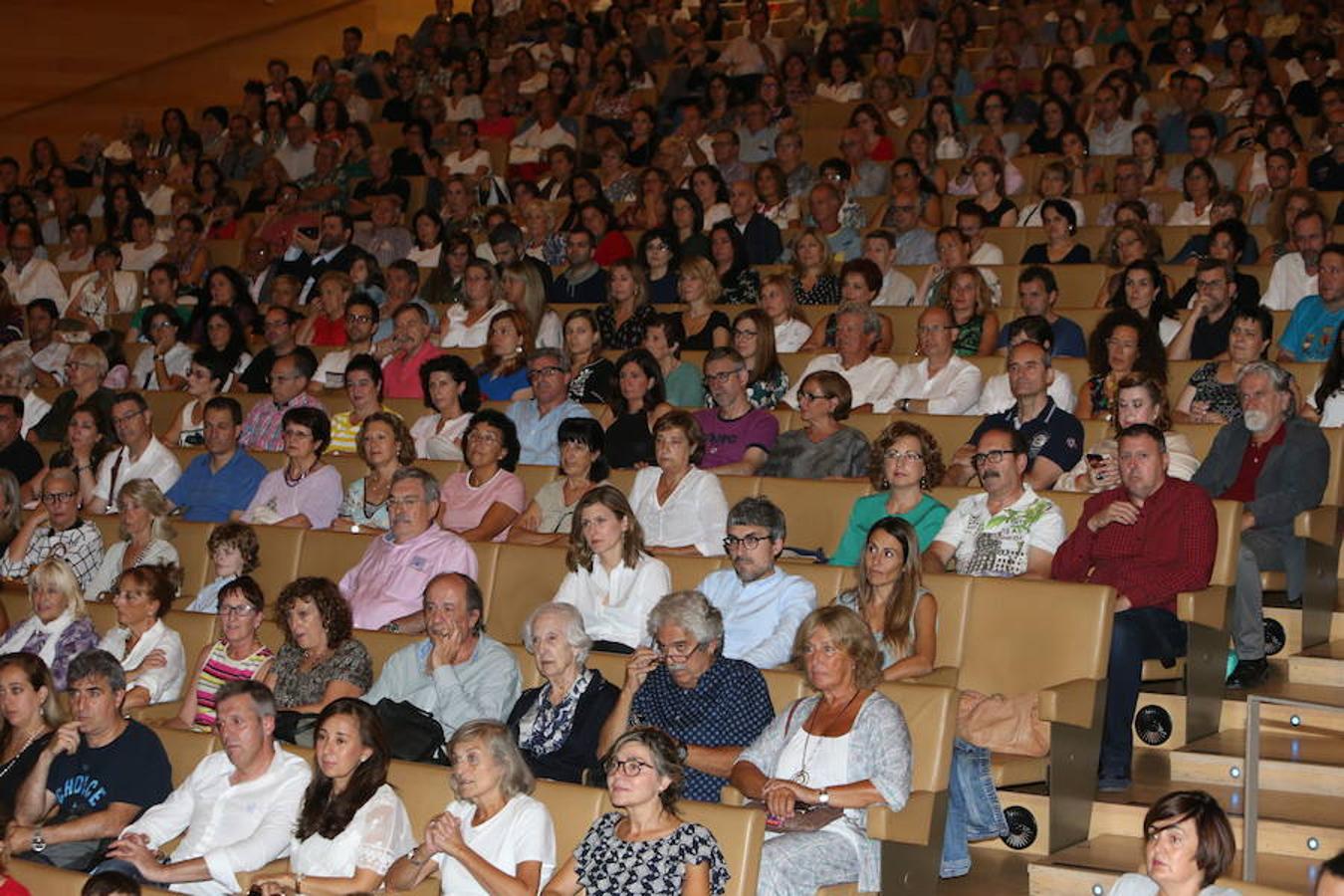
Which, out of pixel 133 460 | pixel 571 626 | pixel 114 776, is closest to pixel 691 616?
pixel 571 626

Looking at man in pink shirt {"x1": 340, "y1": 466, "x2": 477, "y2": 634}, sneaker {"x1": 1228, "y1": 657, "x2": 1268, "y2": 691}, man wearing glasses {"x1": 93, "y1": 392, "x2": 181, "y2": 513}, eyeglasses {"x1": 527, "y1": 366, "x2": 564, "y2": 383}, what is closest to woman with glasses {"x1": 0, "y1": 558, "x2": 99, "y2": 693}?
man in pink shirt {"x1": 340, "y1": 466, "x2": 477, "y2": 634}

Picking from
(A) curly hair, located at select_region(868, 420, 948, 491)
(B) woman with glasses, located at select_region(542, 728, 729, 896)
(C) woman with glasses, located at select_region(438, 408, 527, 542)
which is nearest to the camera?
(B) woman with glasses, located at select_region(542, 728, 729, 896)

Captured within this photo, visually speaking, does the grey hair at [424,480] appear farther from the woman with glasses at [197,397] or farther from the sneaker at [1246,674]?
the sneaker at [1246,674]

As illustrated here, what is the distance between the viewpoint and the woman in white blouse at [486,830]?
373 cm

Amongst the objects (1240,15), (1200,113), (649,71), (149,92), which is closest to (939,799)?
Result: (1200,113)

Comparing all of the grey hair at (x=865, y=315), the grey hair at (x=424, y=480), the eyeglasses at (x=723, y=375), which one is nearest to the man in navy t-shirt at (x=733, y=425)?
the eyeglasses at (x=723, y=375)

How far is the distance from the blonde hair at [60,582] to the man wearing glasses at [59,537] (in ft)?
2.20

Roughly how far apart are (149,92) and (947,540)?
906 centimetres

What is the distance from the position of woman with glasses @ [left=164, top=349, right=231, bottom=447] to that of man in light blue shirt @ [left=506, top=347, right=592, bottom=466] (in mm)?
1472

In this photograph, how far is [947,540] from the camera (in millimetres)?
5055

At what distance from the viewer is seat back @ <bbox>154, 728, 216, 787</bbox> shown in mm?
4488

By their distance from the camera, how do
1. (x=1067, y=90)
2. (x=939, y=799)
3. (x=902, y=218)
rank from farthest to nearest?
(x=1067, y=90) < (x=902, y=218) < (x=939, y=799)

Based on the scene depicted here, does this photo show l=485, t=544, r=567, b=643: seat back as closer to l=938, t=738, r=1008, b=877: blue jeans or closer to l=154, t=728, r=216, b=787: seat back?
l=154, t=728, r=216, b=787: seat back

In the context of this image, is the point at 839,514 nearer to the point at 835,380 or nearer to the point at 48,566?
the point at 835,380
